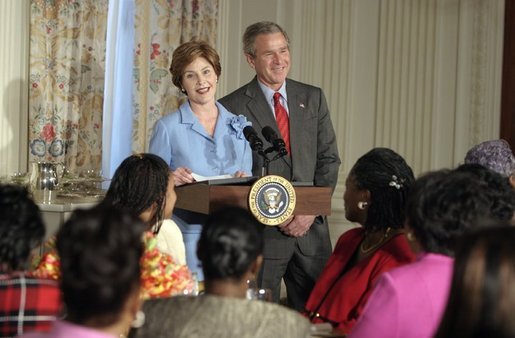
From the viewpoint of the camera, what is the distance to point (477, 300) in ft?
4.94

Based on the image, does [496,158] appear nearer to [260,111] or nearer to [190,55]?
[260,111]

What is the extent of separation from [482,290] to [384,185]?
5.88ft

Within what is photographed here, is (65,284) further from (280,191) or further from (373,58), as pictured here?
(373,58)

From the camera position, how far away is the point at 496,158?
147 inches

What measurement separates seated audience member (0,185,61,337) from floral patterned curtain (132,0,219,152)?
3562 millimetres

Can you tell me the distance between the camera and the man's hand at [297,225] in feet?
13.1

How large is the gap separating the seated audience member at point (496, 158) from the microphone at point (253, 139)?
896mm

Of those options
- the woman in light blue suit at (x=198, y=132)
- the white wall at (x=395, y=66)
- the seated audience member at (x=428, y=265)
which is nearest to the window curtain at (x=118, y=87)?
the white wall at (x=395, y=66)

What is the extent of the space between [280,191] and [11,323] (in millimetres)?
1509

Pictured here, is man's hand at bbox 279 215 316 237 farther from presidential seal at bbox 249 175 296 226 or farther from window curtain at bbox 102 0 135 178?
window curtain at bbox 102 0 135 178

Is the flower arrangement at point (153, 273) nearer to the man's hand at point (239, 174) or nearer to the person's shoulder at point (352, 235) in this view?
the person's shoulder at point (352, 235)

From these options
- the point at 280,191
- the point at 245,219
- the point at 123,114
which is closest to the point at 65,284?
the point at 245,219

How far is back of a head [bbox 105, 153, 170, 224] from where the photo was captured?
300 cm

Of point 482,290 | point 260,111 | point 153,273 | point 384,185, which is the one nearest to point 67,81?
point 260,111
